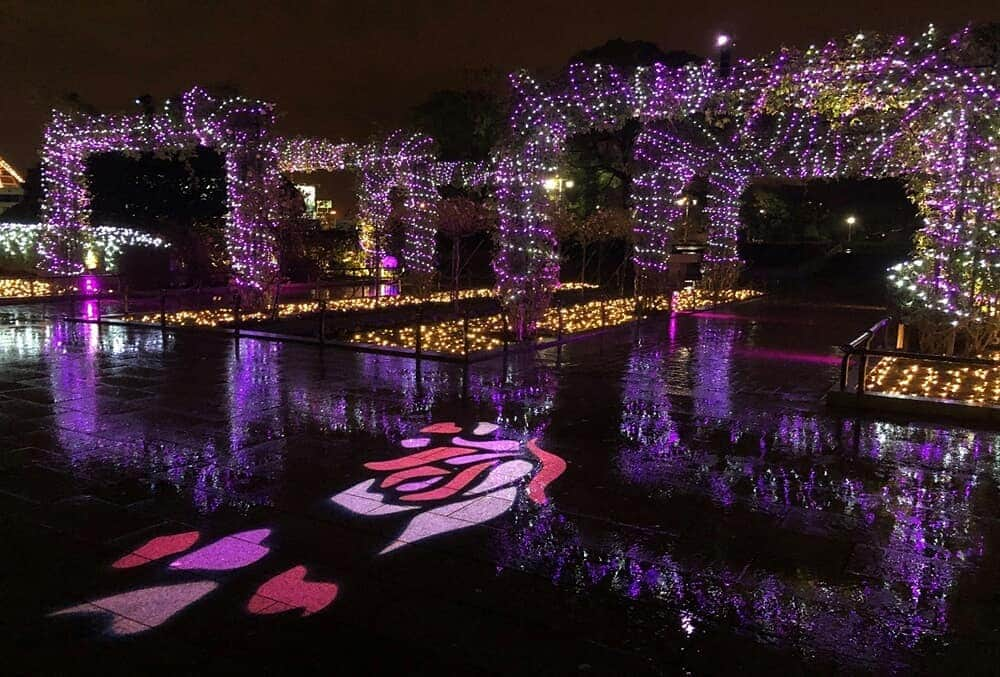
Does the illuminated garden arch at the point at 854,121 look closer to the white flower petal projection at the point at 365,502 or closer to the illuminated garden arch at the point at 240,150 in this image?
the illuminated garden arch at the point at 240,150

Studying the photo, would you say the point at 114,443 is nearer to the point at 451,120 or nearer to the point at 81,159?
the point at 81,159

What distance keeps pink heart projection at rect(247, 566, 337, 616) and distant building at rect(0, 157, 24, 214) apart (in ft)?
243

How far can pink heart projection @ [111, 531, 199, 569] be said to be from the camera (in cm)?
421

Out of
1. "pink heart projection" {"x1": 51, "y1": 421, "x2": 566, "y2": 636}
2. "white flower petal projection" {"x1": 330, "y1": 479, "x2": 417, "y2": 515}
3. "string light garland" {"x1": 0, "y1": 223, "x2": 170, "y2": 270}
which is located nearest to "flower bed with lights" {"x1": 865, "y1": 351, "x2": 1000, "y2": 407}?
"pink heart projection" {"x1": 51, "y1": 421, "x2": 566, "y2": 636}

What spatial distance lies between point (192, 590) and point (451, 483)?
2170 millimetres

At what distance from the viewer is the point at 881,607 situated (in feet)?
12.6

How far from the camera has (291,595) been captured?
386 centimetres

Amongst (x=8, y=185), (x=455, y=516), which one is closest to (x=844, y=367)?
(x=455, y=516)

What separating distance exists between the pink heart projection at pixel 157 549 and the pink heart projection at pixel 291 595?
0.77m

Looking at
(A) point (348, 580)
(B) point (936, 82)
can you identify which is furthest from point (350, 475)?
(B) point (936, 82)

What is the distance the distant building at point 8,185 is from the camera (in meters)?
65.6

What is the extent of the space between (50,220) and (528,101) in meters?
16.1

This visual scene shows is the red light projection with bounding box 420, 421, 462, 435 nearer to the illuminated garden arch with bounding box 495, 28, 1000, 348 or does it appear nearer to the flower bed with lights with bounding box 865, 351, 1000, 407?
the flower bed with lights with bounding box 865, 351, 1000, 407

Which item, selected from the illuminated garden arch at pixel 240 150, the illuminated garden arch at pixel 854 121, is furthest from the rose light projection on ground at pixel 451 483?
the illuminated garden arch at pixel 240 150
